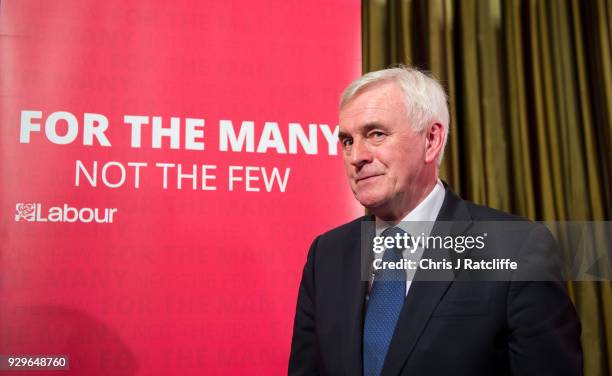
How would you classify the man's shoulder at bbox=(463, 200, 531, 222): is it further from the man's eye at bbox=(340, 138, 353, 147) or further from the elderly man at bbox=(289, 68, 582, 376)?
the man's eye at bbox=(340, 138, 353, 147)

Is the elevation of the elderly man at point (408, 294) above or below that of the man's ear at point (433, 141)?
below

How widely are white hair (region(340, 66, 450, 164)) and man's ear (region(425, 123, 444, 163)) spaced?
0.02 meters

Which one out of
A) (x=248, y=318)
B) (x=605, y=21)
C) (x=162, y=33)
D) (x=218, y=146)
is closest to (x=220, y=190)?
(x=218, y=146)

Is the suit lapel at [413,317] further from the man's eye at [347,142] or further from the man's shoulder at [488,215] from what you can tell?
the man's eye at [347,142]

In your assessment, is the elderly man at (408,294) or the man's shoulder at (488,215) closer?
the elderly man at (408,294)

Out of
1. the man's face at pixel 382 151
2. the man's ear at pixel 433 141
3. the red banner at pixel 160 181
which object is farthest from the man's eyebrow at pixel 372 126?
the red banner at pixel 160 181

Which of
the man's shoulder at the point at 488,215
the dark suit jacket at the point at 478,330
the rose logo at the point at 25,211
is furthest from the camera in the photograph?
the rose logo at the point at 25,211

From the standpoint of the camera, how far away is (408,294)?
137cm

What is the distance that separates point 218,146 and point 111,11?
666mm

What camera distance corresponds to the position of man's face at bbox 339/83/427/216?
1.51 meters

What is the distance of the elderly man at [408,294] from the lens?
131cm

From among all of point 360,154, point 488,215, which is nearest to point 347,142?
point 360,154

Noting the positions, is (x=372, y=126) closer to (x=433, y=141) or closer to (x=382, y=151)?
(x=382, y=151)

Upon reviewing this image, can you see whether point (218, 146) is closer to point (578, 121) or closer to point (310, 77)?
point (310, 77)
